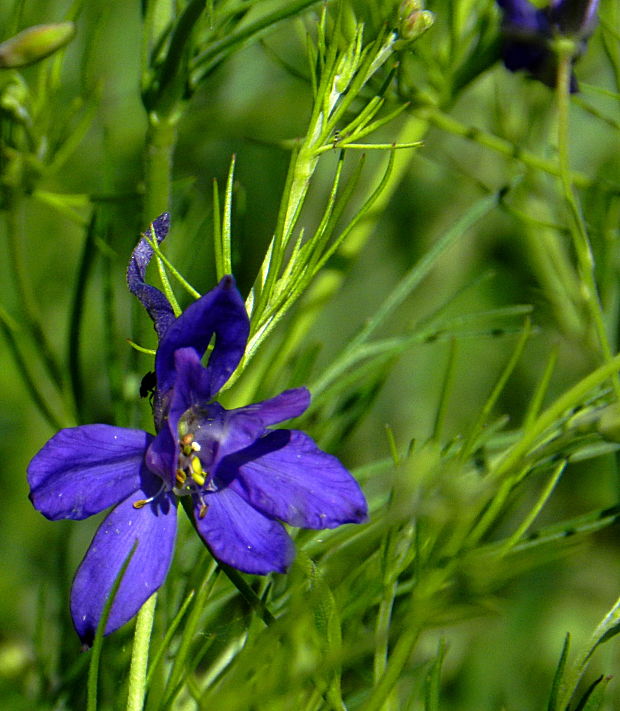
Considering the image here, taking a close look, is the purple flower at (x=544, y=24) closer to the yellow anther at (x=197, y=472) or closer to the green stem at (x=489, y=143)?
the green stem at (x=489, y=143)

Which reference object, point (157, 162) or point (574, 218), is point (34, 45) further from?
point (574, 218)

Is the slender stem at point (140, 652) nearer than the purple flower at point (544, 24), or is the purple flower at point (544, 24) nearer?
the slender stem at point (140, 652)

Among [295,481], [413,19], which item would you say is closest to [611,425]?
[295,481]

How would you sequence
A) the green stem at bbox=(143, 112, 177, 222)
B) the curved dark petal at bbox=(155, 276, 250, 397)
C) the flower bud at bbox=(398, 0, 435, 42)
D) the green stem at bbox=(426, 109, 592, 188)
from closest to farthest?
the curved dark petal at bbox=(155, 276, 250, 397), the flower bud at bbox=(398, 0, 435, 42), the green stem at bbox=(143, 112, 177, 222), the green stem at bbox=(426, 109, 592, 188)

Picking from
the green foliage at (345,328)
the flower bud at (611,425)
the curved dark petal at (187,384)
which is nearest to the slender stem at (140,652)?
the green foliage at (345,328)

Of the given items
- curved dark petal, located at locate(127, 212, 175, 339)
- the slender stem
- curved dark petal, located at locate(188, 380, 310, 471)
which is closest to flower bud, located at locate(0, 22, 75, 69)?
curved dark petal, located at locate(127, 212, 175, 339)

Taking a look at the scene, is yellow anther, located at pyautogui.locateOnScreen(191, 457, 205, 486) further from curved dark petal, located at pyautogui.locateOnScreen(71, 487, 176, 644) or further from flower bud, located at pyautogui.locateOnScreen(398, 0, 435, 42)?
flower bud, located at pyautogui.locateOnScreen(398, 0, 435, 42)
